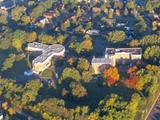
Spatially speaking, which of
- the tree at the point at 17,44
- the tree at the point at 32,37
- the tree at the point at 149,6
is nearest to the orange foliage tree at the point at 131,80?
the tree at the point at 32,37

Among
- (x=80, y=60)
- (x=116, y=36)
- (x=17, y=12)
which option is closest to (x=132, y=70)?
(x=80, y=60)

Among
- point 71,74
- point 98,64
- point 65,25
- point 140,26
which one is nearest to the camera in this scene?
point 71,74

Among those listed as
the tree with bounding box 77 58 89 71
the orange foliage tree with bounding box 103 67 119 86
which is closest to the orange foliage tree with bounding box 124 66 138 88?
the orange foliage tree with bounding box 103 67 119 86

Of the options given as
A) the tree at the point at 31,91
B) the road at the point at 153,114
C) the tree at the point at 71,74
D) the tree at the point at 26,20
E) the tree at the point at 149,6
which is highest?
the tree at the point at 149,6

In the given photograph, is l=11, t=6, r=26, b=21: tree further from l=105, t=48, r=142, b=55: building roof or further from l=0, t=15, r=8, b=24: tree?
l=105, t=48, r=142, b=55: building roof

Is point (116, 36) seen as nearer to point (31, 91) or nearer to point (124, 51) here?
point (124, 51)

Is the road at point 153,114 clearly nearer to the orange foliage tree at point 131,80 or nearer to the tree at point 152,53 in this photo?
the orange foliage tree at point 131,80

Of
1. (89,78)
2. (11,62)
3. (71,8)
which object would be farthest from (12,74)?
(71,8)
